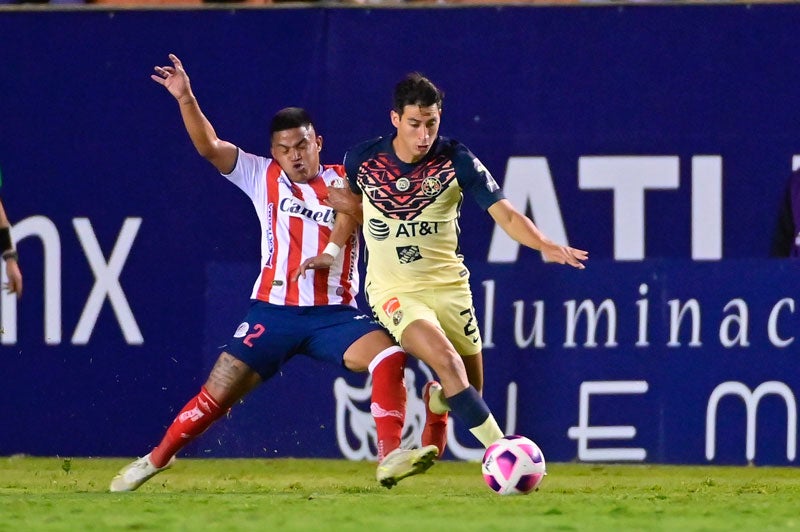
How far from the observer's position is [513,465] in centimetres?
817

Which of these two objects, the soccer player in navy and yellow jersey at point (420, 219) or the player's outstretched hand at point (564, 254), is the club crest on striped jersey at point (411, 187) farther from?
the player's outstretched hand at point (564, 254)

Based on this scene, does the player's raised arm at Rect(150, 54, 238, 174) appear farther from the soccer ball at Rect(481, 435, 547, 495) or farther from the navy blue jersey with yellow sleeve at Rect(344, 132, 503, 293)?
the soccer ball at Rect(481, 435, 547, 495)

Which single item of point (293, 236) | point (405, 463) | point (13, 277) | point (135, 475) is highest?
point (293, 236)

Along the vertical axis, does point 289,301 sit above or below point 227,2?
below

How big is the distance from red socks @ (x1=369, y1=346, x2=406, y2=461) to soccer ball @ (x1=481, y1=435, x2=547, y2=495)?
621 mm

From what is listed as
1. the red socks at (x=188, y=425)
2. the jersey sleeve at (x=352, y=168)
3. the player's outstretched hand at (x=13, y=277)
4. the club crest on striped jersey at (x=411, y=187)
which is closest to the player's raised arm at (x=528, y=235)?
the club crest on striped jersey at (x=411, y=187)

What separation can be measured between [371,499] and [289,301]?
1.43 metres

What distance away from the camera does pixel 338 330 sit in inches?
356

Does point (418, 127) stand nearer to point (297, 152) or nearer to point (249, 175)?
point (297, 152)

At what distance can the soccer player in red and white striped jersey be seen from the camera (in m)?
8.81

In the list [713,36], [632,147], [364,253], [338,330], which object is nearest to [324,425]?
[364,253]

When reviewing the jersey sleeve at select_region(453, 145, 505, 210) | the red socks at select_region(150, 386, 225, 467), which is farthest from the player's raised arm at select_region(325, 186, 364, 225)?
the red socks at select_region(150, 386, 225, 467)

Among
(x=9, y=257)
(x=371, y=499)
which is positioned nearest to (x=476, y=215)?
(x=9, y=257)

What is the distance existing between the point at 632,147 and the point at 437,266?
2.39 metres
